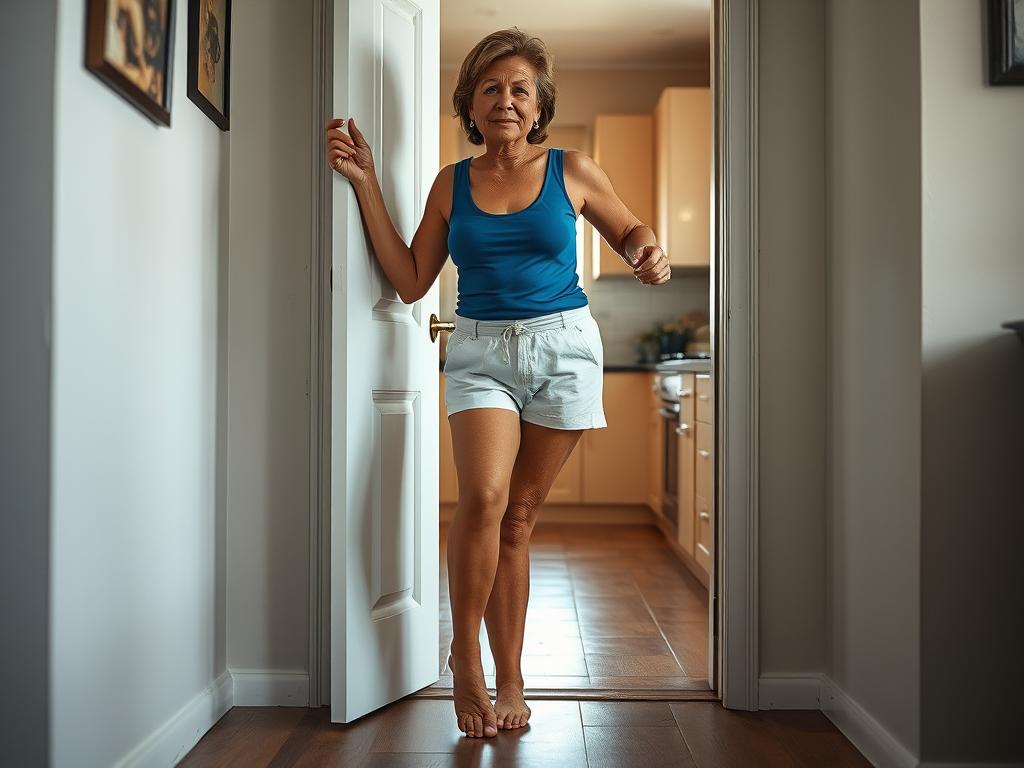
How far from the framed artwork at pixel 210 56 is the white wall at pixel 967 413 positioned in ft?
4.53

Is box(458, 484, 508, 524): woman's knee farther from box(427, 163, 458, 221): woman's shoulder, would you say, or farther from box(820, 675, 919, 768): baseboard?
box(820, 675, 919, 768): baseboard

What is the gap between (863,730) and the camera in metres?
1.86

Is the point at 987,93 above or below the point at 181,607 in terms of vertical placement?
above

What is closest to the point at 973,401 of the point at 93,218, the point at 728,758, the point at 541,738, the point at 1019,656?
the point at 1019,656

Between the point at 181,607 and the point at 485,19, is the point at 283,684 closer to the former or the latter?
the point at 181,607

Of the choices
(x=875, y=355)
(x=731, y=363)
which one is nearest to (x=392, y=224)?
(x=731, y=363)

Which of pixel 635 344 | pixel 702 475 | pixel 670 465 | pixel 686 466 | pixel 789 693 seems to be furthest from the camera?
pixel 635 344

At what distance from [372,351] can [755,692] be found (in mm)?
1182

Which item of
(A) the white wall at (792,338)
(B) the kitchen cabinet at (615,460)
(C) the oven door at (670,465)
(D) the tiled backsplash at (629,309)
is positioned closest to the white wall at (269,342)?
(A) the white wall at (792,338)

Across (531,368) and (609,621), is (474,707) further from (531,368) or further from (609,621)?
(609,621)

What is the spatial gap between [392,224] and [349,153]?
0.21m

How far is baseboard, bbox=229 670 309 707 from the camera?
212 cm

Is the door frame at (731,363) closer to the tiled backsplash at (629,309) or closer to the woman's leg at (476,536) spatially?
the woman's leg at (476,536)

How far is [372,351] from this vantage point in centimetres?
203
